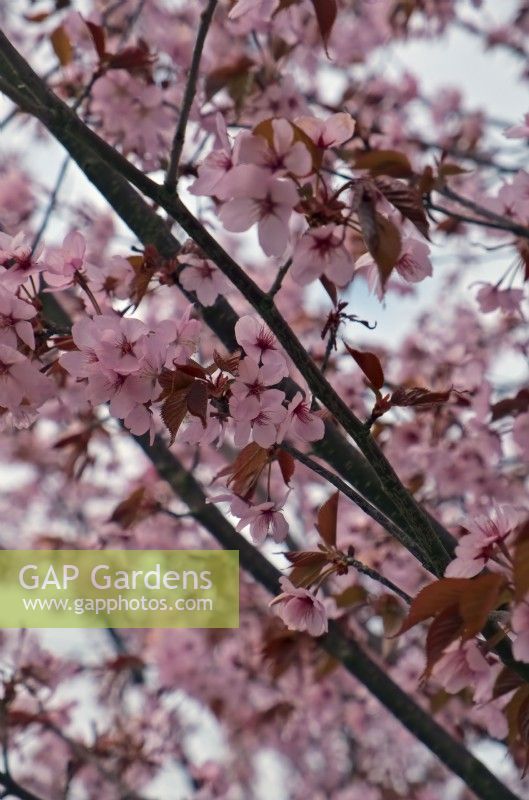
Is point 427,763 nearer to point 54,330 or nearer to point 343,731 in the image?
point 343,731

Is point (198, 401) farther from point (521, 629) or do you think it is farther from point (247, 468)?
point (521, 629)

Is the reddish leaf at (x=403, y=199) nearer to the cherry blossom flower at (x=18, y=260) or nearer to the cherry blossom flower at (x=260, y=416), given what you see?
the cherry blossom flower at (x=260, y=416)

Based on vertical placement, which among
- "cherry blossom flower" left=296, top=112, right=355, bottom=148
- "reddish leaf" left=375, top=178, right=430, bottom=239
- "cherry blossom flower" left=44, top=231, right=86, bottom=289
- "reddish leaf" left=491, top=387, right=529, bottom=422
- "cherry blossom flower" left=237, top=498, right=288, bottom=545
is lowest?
"cherry blossom flower" left=237, top=498, right=288, bottom=545

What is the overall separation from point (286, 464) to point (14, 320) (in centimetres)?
46

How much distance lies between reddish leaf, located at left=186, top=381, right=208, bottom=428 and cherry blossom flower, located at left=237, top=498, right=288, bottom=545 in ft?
0.71

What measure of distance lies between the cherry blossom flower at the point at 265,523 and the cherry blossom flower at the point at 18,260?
489 millimetres

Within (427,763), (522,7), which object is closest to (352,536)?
(522,7)

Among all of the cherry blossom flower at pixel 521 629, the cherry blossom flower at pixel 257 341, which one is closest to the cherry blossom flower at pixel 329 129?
the cherry blossom flower at pixel 257 341

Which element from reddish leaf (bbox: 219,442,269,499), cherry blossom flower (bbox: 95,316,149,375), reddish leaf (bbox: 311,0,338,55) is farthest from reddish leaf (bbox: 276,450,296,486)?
reddish leaf (bbox: 311,0,338,55)

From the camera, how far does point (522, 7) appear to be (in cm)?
362

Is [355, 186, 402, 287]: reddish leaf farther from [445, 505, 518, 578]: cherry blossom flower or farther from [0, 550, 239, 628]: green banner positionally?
[0, 550, 239, 628]: green banner

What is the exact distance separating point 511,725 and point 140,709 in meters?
2.83

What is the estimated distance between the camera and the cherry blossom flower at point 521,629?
3.09 ft

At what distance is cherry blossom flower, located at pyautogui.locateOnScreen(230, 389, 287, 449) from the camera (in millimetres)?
1112
